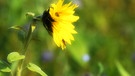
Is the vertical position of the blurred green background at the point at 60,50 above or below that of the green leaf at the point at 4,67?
above

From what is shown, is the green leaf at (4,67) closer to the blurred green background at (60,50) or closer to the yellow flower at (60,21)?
the yellow flower at (60,21)

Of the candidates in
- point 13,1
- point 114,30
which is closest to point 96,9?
point 114,30

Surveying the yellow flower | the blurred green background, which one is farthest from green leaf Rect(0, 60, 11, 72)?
the blurred green background

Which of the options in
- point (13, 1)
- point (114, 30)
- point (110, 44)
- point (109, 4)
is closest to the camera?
point (13, 1)

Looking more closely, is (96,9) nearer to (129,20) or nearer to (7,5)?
(129,20)

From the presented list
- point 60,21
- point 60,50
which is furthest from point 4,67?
point 60,50

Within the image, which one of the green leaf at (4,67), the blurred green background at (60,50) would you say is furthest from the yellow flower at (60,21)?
the blurred green background at (60,50)

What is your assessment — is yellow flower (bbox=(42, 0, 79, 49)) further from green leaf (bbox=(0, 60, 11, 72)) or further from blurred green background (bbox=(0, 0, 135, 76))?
blurred green background (bbox=(0, 0, 135, 76))

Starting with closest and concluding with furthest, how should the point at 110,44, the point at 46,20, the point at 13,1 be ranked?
the point at 46,20 → the point at 13,1 → the point at 110,44

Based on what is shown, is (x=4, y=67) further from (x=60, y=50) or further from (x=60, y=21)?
(x=60, y=50)
